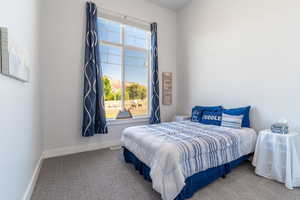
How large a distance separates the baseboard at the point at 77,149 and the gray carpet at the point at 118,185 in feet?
0.90

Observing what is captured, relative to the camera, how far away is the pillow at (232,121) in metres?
2.46

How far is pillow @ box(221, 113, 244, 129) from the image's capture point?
8.05 ft

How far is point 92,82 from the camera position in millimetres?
2961

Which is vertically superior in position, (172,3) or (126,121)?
(172,3)

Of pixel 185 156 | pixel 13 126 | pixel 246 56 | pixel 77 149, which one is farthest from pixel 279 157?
pixel 77 149

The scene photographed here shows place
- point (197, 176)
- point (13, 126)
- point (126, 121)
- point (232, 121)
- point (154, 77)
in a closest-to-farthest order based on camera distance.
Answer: point (13, 126)
point (197, 176)
point (232, 121)
point (126, 121)
point (154, 77)

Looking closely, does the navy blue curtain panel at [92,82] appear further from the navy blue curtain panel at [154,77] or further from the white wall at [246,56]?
the white wall at [246,56]

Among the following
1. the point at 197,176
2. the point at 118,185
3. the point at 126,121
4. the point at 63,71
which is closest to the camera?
the point at 197,176

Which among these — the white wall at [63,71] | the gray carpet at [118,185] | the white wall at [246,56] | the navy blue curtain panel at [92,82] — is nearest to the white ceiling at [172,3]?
the white wall at [246,56]

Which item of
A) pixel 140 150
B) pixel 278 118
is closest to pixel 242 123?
pixel 278 118

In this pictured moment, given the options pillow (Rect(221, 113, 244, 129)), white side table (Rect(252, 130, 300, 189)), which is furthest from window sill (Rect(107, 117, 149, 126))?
white side table (Rect(252, 130, 300, 189))

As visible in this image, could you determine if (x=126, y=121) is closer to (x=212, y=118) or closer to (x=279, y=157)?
(x=212, y=118)

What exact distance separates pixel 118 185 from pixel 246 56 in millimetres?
A: 3026

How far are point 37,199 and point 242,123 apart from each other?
313 cm
